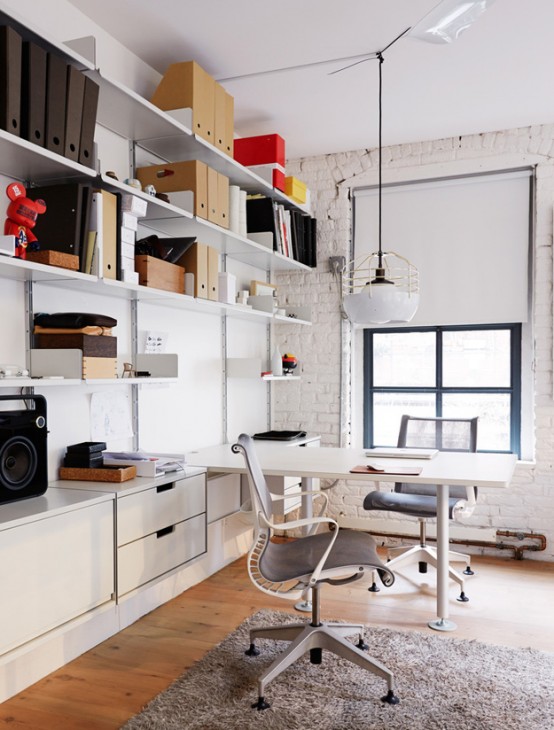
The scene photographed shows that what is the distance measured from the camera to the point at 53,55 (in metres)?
2.17

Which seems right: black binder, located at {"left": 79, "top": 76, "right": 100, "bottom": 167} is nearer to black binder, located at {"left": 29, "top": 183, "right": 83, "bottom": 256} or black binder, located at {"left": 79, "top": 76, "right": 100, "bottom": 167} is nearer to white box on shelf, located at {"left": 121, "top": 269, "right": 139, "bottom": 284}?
black binder, located at {"left": 29, "top": 183, "right": 83, "bottom": 256}

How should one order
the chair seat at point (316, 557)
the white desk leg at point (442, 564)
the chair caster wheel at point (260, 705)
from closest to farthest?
the chair caster wheel at point (260, 705) → the chair seat at point (316, 557) → the white desk leg at point (442, 564)

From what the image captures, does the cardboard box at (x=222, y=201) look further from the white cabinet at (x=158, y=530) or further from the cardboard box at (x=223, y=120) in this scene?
the white cabinet at (x=158, y=530)

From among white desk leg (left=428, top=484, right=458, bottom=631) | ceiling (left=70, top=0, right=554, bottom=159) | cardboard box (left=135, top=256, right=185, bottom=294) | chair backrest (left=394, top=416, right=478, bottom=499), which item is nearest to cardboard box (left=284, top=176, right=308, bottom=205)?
ceiling (left=70, top=0, right=554, bottom=159)

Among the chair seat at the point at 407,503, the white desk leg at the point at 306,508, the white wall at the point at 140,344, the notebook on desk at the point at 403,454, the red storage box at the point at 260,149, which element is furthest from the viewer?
the red storage box at the point at 260,149

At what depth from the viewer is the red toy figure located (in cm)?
217

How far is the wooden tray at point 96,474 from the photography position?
103 inches

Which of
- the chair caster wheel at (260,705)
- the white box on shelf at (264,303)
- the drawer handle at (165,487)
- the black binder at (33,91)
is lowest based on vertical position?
the chair caster wheel at (260,705)

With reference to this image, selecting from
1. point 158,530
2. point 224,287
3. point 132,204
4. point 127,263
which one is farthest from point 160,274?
point 158,530

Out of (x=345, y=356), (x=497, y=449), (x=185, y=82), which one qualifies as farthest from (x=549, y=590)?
(x=185, y=82)

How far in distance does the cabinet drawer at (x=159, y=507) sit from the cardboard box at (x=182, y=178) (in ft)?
4.33

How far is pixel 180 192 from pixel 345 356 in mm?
2049

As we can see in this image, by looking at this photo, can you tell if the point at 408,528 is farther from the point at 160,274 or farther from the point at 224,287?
the point at 160,274

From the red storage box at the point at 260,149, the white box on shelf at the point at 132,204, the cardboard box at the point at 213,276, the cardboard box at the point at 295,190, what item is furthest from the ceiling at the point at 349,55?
the cardboard box at the point at 213,276
